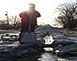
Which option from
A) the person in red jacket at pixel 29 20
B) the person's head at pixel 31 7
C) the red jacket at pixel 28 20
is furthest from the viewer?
the red jacket at pixel 28 20

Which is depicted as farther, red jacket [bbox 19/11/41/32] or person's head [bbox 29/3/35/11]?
red jacket [bbox 19/11/41/32]

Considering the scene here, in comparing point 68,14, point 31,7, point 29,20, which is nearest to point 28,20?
point 29,20

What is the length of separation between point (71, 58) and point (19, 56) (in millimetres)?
2565

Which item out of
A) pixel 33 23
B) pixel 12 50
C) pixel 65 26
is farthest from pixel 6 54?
pixel 65 26

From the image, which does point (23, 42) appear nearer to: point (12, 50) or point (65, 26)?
point (12, 50)

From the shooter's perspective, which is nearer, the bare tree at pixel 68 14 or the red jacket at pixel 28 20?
the red jacket at pixel 28 20

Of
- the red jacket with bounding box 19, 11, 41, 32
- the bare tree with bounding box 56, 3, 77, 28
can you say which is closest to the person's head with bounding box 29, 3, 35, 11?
the red jacket with bounding box 19, 11, 41, 32

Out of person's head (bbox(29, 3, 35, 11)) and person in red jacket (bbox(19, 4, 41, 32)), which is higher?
person's head (bbox(29, 3, 35, 11))

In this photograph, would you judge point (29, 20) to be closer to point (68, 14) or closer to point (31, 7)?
point (31, 7)

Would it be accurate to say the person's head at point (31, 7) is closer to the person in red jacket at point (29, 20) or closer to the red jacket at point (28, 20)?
the person in red jacket at point (29, 20)

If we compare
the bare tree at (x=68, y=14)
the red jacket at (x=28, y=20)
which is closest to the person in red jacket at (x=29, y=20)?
the red jacket at (x=28, y=20)

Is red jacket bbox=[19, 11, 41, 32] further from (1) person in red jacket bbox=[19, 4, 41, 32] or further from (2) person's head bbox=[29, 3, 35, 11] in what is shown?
(2) person's head bbox=[29, 3, 35, 11]

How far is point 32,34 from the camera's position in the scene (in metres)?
16.2

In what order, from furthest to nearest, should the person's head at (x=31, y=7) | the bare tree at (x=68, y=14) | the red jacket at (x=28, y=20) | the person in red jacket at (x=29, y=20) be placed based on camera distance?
the bare tree at (x=68, y=14) < the red jacket at (x=28, y=20) < the person in red jacket at (x=29, y=20) < the person's head at (x=31, y=7)
